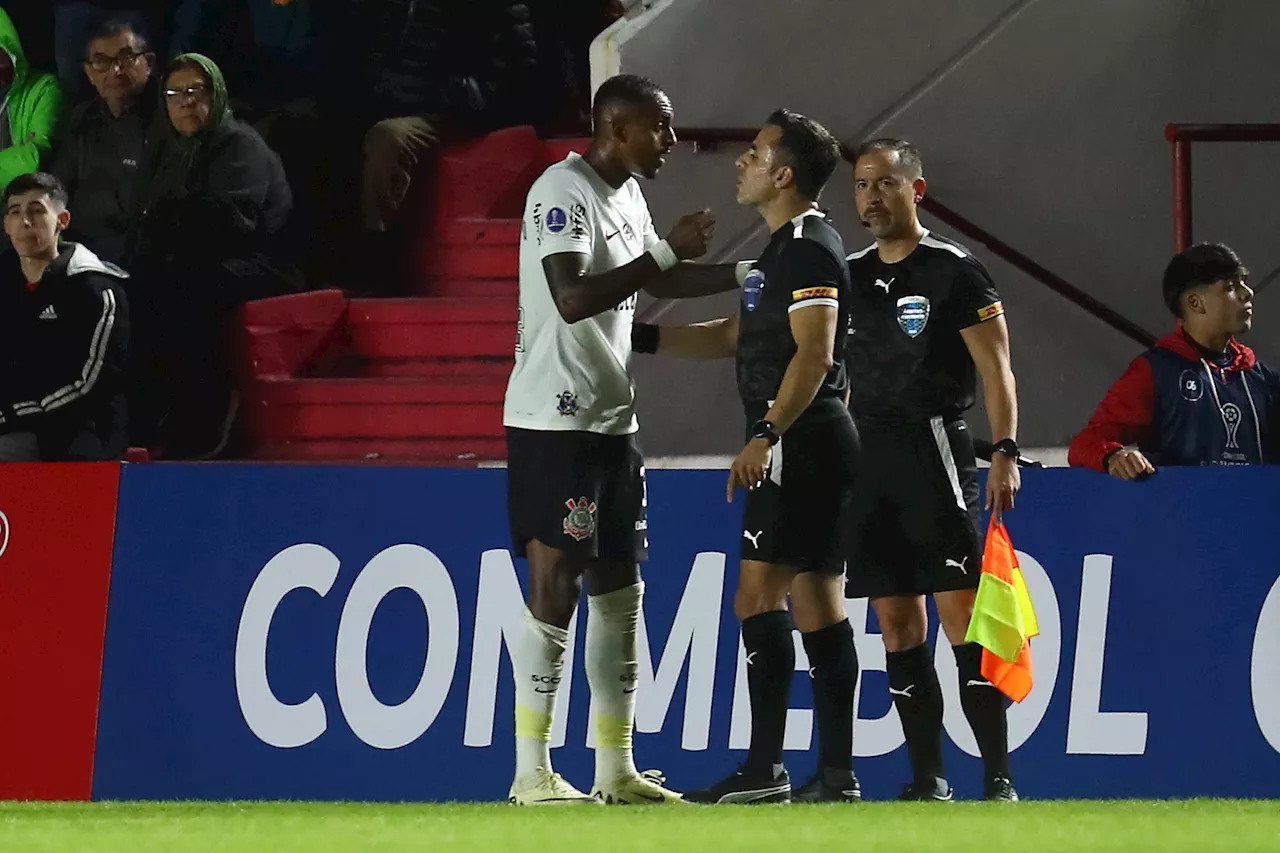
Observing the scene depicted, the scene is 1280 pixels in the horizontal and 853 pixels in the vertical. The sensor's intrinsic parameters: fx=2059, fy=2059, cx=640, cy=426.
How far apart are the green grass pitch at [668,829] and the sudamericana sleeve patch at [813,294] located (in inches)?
57.4

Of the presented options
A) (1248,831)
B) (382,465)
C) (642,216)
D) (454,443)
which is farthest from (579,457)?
(454,443)

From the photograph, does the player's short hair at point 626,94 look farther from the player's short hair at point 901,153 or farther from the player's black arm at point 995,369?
the player's black arm at point 995,369

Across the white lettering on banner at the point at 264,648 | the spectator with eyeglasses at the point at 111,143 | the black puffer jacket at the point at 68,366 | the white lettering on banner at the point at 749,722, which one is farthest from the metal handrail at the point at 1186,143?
A: the spectator with eyeglasses at the point at 111,143

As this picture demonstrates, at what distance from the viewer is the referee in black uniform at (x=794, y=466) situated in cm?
604

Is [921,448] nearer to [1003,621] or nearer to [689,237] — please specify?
[1003,621]

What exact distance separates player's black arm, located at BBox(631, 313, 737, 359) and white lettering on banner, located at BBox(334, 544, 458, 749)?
1113mm

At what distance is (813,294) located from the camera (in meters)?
5.99

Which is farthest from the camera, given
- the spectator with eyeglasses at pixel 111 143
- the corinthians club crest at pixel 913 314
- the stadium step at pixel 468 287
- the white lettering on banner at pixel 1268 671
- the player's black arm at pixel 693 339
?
the stadium step at pixel 468 287

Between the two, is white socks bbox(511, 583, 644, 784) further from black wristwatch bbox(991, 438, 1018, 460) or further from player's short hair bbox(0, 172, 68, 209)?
player's short hair bbox(0, 172, 68, 209)

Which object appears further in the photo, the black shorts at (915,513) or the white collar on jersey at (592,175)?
the black shorts at (915,513)

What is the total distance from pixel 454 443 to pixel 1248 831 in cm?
519

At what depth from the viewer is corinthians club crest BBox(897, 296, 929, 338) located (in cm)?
632

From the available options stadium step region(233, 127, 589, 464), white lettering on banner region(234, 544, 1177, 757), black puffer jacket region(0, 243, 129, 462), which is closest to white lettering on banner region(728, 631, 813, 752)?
white lettering on banner region(234, 544, 1177, 757)

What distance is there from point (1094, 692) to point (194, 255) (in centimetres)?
451
